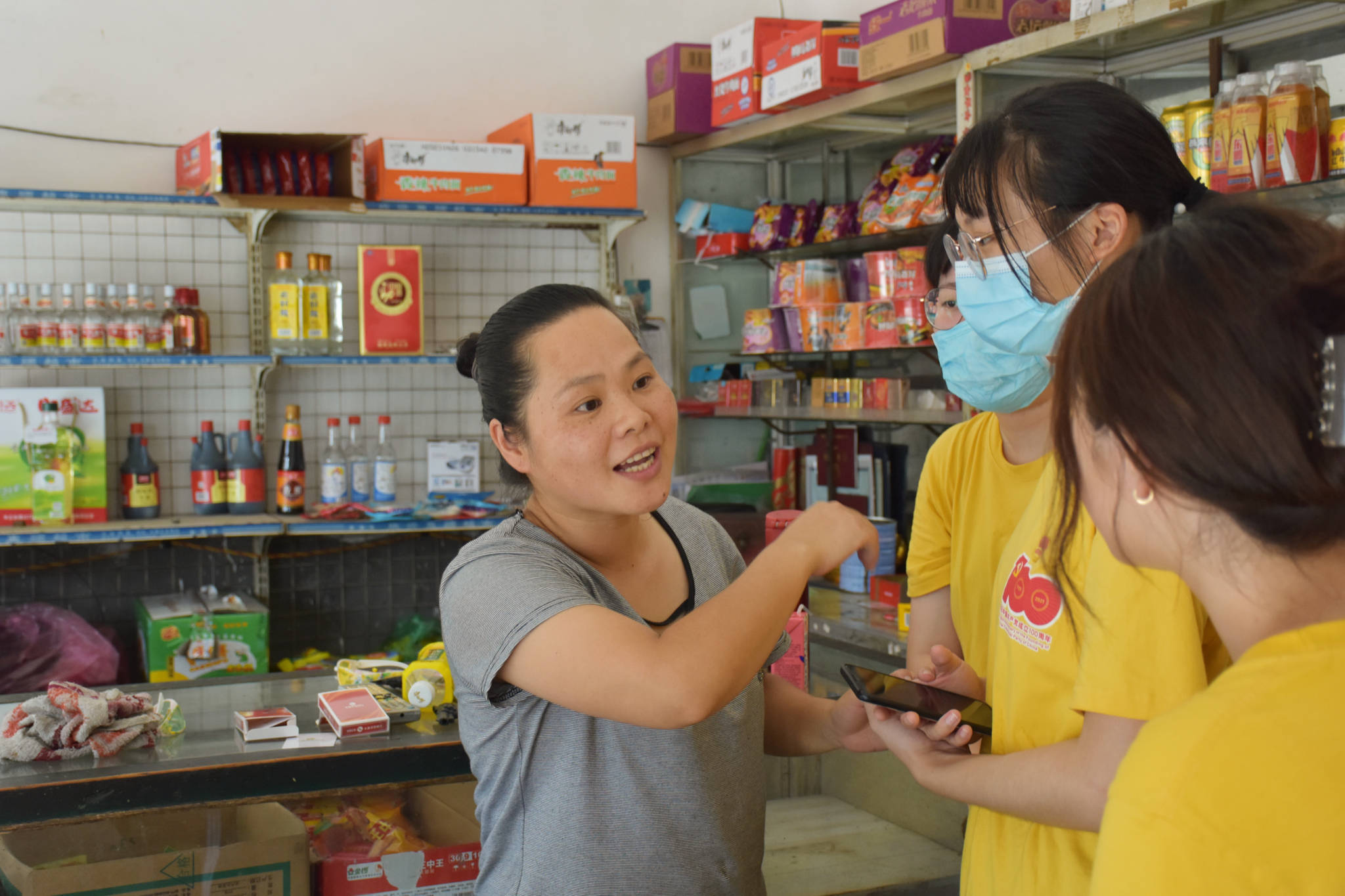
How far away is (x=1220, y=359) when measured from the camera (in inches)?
28.3

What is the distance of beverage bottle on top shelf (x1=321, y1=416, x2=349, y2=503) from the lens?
13.5 ft

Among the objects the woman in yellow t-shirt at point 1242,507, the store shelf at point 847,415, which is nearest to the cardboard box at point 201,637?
the store shelf at point 847,415

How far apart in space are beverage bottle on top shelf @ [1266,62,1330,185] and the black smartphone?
165 cm

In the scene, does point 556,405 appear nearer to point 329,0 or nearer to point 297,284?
point 297,284

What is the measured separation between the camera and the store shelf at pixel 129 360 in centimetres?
356

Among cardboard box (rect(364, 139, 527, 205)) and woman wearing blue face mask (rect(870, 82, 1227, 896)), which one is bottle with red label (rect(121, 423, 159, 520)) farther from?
woman wearing blue face mask (rect(870, 82, 1227, 896))

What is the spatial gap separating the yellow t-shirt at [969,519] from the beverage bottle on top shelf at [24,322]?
310cm

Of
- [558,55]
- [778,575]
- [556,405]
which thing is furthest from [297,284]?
[778,575]

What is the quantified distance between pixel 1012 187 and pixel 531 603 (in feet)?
2.64

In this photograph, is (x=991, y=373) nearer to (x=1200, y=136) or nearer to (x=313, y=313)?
(x=1200, y=136)

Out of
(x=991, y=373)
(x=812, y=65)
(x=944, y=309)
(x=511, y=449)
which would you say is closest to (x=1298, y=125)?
(x=944, y=309)

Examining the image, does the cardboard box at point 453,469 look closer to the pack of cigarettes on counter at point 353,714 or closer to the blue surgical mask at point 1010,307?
the pack of cigarettes on counter at point 353,714

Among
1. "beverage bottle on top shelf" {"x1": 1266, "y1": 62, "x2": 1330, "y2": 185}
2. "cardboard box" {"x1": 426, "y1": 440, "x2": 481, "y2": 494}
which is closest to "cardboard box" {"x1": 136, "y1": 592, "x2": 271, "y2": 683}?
"cardboard box" {"x1": 426, "y1": 440, "x2": 481, "y2": 494}

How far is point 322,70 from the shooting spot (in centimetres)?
428
